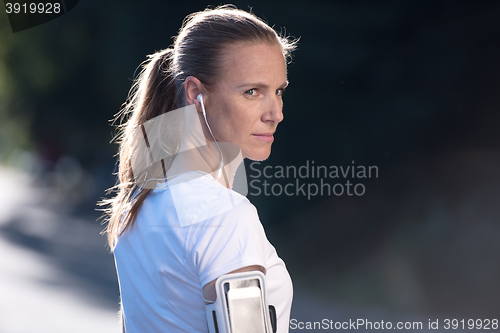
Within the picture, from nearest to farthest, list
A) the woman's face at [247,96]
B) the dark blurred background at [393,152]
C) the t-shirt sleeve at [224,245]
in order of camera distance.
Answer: the t-shirt sleeve at [224,245] → the woman's face at [247,96] → the dark blurred background at [393,152]

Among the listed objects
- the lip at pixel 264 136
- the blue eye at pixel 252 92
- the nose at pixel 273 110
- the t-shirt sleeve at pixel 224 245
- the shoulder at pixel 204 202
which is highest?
the blue eye at pixel 252 92

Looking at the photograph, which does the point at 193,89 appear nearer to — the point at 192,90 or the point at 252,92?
the point at 192,90

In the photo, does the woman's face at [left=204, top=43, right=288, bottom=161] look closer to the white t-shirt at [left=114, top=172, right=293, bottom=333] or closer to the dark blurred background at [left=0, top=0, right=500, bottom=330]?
the white t-shirt at [left=114, top=172, right=293, bottom=333]

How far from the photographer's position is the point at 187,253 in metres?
0.72

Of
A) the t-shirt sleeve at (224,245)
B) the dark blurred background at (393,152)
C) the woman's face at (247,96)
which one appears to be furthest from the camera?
the dark blurred background at (393,152)

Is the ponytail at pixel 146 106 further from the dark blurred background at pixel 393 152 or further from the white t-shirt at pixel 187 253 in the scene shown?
the dark blurred background at pixel 393 152

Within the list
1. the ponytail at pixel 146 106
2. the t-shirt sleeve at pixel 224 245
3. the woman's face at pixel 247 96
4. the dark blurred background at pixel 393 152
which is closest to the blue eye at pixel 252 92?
the woman's face at pixel 247 96

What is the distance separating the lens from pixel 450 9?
3477 mm

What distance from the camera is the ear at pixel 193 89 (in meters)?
0.92

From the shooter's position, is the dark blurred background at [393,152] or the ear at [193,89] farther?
the dark blurred background at [393,152]

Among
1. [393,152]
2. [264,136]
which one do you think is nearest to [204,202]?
[264,136]

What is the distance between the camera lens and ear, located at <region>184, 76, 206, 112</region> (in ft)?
3.00

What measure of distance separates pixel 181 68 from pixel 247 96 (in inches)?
6.6

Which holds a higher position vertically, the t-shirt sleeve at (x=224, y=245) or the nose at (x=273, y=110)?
the nose at (x=273, y=110)
